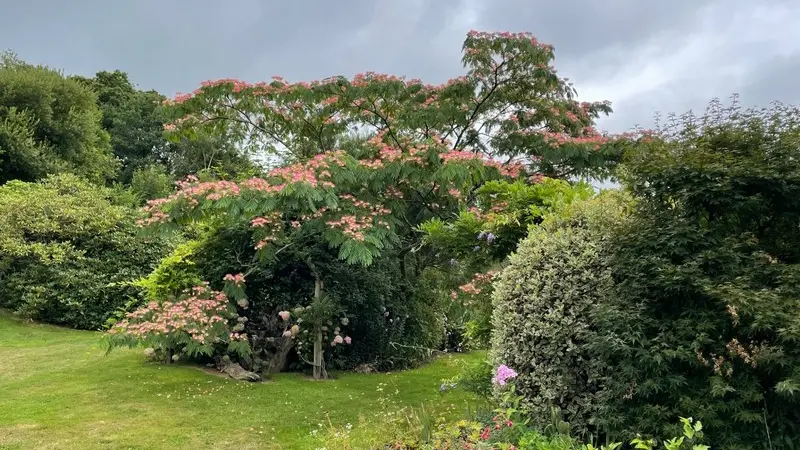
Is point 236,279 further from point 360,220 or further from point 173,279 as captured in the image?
point 360,220

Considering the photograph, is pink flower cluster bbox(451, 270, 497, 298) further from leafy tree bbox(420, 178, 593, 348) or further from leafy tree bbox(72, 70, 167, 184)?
leafy tree bbox(72, 70, 167, 184)

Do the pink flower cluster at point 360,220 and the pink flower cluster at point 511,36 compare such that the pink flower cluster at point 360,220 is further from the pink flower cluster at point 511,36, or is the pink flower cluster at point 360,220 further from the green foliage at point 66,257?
the green foliage at point 66,257

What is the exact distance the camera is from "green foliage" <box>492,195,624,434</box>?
10.9 feet

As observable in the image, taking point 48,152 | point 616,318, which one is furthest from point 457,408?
point 48,152

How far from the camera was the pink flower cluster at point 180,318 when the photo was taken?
6551mm

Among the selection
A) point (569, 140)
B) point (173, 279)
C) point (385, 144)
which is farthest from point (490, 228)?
point (173, 279)

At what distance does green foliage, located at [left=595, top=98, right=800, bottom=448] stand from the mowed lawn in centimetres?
195

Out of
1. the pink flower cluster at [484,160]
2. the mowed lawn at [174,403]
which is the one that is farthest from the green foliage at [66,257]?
the pink flower cluster at [484,160]

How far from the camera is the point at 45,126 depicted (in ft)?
62.5

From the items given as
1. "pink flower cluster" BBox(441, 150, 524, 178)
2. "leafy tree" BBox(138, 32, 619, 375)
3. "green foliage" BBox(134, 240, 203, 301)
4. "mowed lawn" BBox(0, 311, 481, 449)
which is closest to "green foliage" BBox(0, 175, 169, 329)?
"mowed lawn" BBox(0, 311, 481, 449)

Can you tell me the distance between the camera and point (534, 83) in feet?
26.0

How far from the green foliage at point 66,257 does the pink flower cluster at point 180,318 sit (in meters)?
6.37

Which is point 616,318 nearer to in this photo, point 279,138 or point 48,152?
point 279,138

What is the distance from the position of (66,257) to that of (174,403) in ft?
27.1
